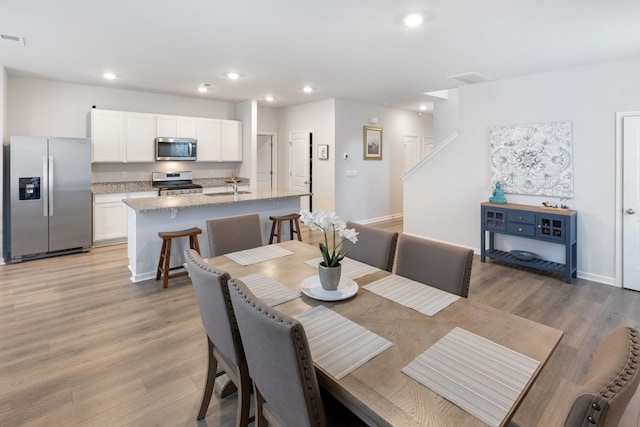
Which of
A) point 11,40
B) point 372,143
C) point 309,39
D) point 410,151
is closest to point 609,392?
point 309,39

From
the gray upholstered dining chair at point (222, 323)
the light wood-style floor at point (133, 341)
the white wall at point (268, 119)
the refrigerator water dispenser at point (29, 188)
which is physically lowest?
the light wood-style floor at point (133, 341)

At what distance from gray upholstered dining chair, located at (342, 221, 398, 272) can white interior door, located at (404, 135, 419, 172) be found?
6.13 m

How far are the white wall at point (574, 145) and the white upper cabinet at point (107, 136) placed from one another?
518 cm

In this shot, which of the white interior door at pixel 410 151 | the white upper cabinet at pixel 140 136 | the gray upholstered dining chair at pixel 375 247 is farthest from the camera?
the white interior door at pixel 410 151

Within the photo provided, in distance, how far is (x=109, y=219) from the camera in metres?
5.58

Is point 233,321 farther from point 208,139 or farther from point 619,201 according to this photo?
point 208,139

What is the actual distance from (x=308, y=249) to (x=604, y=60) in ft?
13.3

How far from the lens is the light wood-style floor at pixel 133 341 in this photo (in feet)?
6.59

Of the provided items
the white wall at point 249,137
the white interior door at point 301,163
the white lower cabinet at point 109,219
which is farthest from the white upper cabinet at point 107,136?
the white interior door at point 301,163

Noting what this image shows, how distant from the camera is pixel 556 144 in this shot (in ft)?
14.4

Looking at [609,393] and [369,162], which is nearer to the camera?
[609,393]

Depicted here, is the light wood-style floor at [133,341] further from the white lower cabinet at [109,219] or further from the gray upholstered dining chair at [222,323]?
the white lower cabinet at [109,219]

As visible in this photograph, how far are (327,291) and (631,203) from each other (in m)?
4.03

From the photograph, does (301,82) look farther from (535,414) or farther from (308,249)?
(535,414)
